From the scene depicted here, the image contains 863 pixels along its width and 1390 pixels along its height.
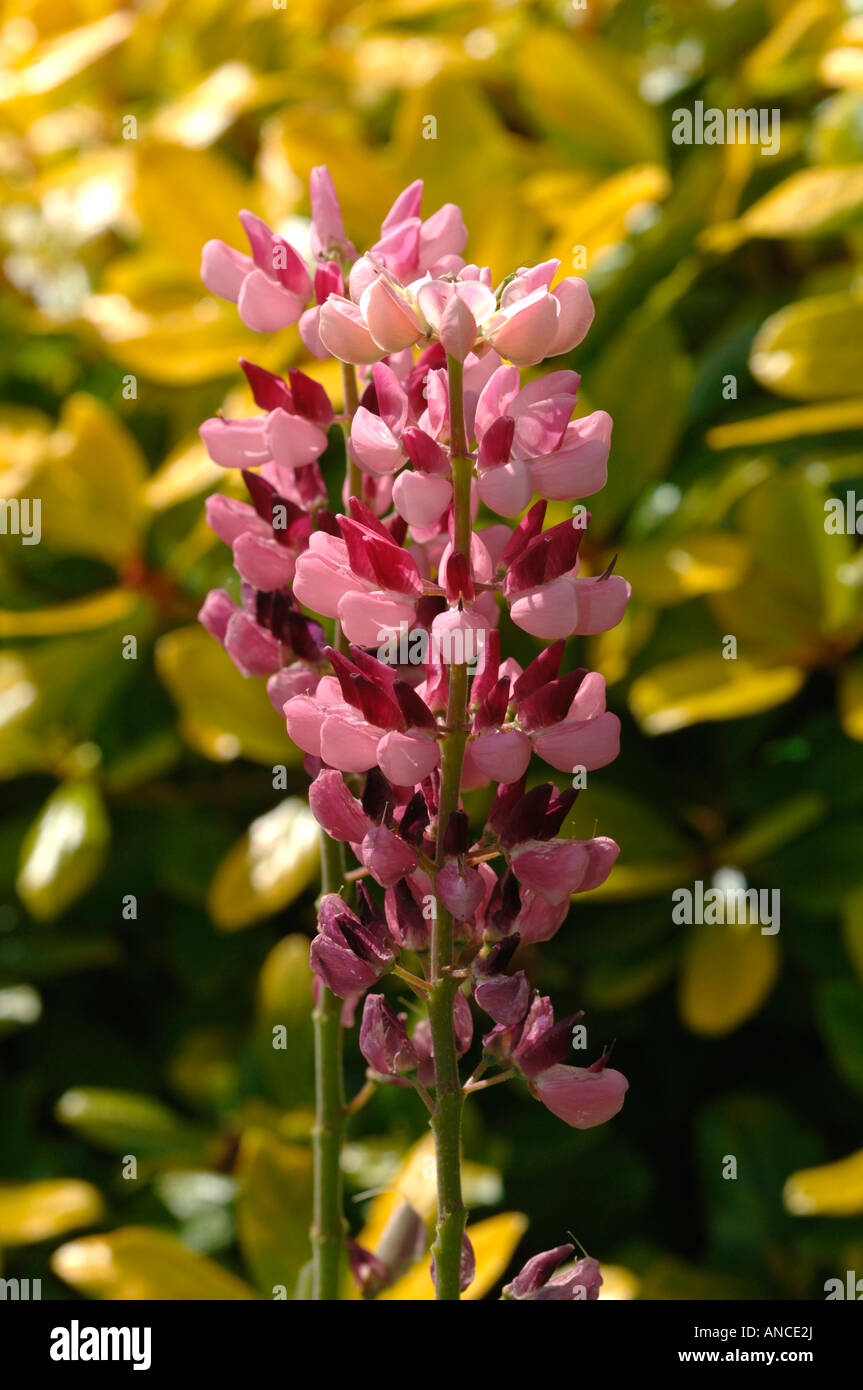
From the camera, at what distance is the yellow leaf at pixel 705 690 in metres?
0.66

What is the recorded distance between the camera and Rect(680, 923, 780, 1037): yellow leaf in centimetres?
71

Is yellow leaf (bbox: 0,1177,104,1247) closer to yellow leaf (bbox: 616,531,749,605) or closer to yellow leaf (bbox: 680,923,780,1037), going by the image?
yellow leaf (bbox: 680,923,780,1037)

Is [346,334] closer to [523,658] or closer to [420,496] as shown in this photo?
[420,496]

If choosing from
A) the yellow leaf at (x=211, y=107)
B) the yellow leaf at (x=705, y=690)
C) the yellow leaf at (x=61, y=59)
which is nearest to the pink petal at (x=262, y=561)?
the yellow leaf at (x=705, y=690)

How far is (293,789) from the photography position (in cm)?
78

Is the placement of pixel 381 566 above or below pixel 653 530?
below

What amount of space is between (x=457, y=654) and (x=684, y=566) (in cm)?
44

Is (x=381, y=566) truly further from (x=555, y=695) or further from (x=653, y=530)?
(x=653, y=530)

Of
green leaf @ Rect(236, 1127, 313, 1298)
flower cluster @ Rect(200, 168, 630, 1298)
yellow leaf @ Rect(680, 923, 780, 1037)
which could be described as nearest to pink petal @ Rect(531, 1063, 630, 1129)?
flower cluster @ Rect(200, 168, 630, 1298)

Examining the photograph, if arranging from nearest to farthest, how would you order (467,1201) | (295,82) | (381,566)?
(381,566)
(467,1201)
(295,82)

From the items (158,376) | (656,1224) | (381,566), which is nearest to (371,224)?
(158,376)

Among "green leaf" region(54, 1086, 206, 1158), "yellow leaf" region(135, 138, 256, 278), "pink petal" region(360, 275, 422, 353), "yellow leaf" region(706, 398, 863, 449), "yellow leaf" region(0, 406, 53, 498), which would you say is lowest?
"green leaf" region(54, 1086, 206, 1158)

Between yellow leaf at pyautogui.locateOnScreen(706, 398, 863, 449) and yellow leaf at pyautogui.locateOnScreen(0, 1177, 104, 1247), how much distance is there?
1.90 feet
